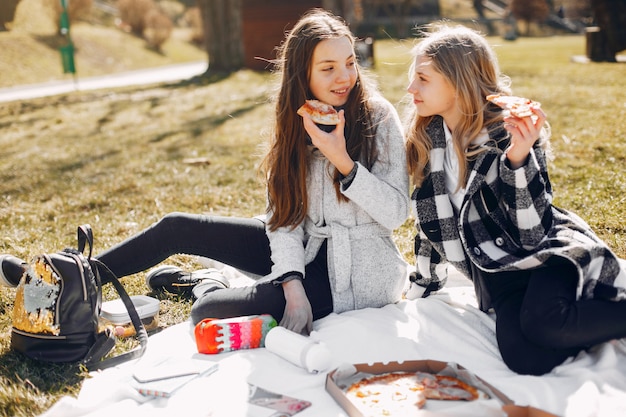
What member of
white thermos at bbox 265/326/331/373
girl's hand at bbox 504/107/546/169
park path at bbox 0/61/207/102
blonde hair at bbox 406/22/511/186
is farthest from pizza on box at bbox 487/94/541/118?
park path at bbox 0/61/207/102

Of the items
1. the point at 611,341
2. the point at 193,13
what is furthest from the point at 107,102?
the point at 193,13

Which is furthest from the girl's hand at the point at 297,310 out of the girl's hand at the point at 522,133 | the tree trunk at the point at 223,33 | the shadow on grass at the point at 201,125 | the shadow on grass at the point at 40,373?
the tree trunk at the point at 223,33

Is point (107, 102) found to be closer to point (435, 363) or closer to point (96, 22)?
point (435, 363)

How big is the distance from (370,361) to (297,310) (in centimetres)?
43

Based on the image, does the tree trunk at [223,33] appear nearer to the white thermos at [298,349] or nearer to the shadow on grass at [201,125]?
the shadow on grass at [201,125]

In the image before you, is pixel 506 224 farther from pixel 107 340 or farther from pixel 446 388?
pixel 107 340

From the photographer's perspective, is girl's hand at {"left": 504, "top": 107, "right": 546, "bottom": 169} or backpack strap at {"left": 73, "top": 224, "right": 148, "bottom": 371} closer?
girl's hand at {"left": 504, "top": 107, "right": 546, "bottom": 169}

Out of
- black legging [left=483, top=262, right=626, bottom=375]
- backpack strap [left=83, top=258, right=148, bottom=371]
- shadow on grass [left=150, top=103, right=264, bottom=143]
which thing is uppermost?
black legging [left=483, top=262, right=626, bottom=375]

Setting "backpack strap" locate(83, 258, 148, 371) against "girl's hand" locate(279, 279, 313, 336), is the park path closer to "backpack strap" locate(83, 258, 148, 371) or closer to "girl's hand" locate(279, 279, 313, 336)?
"backpack strap" locate(83, 258, 148, 371)

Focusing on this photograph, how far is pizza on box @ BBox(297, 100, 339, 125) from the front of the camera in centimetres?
318

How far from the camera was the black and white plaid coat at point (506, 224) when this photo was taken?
277 cm

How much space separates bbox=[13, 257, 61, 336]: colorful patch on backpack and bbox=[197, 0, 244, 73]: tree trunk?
1602 centimetres

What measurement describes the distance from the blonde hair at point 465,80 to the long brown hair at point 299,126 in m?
0.29

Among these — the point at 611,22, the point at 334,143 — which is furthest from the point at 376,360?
the point at 611,22
